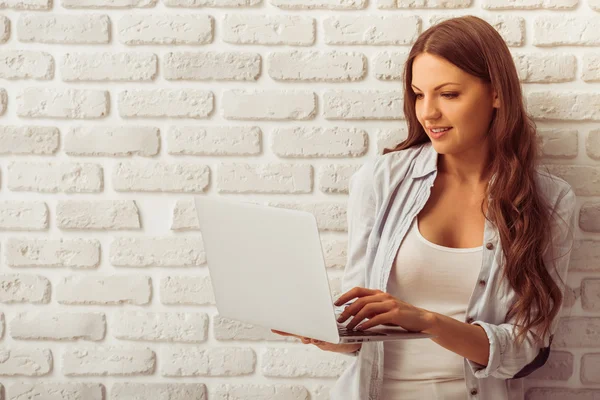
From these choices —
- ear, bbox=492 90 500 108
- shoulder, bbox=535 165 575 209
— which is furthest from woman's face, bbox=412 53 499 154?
shoulder, bbox=535 165 575 209

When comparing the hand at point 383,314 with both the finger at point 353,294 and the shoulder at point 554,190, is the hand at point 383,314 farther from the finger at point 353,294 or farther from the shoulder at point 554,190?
the shoulder at point 554,190

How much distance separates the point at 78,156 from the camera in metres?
1.87

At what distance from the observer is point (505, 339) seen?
157cm

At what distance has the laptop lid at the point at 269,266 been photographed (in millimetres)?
1248

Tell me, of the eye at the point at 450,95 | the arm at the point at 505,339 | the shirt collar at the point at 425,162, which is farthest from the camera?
the shirt collar at the point at 425,162

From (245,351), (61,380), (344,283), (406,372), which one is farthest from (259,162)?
(61,380)

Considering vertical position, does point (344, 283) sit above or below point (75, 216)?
below

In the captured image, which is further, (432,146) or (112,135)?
(112,135)

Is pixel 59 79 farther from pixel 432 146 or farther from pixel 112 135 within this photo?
pixel 432 146

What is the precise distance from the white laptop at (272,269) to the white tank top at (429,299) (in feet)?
0.85

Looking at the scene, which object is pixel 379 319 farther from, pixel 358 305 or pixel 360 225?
pixel 360 225

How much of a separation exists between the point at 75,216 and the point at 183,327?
401 mm

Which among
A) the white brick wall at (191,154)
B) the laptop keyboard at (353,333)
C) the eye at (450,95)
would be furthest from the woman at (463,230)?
the laptop keyboard at (353,333)

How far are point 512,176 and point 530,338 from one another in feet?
1.20
